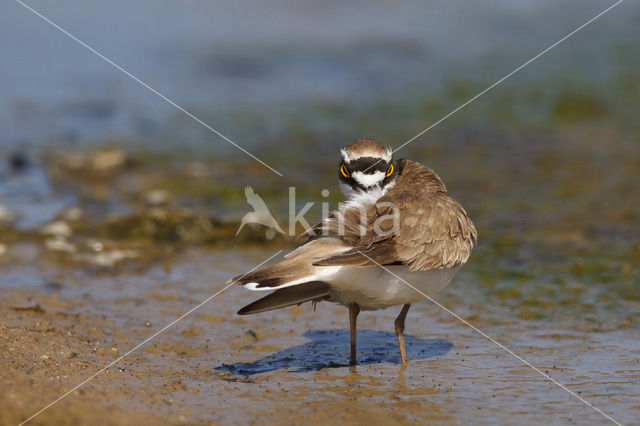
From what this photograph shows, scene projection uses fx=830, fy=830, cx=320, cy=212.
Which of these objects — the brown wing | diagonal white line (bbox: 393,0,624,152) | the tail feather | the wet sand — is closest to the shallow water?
the wet sand

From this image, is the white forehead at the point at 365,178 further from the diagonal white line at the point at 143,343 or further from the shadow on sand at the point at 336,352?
the shadow on sand at the point at 336,352

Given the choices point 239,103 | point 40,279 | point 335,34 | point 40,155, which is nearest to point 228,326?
point 40,279

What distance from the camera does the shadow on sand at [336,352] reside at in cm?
516

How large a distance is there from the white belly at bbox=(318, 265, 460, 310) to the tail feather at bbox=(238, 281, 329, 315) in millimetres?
90

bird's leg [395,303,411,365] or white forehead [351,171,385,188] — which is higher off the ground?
white forehead [351,171,385,188]

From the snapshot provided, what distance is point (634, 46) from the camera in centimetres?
1478

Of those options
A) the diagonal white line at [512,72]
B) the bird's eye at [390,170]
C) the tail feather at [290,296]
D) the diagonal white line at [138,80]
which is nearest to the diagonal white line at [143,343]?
the tail feather at [290,296]

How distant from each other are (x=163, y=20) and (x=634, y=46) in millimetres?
10487

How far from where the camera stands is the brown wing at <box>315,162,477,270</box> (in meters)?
4.82

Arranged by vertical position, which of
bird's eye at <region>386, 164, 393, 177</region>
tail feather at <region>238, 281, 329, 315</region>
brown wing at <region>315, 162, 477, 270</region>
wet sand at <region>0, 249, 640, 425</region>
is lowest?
wet sand at <region>0, 249, 640, 425</region>

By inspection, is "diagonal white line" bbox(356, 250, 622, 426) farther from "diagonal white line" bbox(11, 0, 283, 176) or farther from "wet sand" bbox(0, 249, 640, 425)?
"diagonal white line" bbox(11, 0, 283, 176)

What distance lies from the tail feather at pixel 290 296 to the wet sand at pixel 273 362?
393 mm

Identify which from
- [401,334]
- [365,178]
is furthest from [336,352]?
[365,178]

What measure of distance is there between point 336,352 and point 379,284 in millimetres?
824
